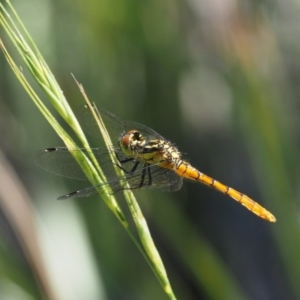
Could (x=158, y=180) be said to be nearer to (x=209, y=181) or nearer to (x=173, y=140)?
(x=209, y=181)

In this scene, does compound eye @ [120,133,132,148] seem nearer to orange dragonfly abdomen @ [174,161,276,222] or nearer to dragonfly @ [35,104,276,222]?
dragonfly @ [35,104,276,222]

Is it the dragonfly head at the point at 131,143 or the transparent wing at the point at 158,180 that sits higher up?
the dragonfly head at the point at 131,143

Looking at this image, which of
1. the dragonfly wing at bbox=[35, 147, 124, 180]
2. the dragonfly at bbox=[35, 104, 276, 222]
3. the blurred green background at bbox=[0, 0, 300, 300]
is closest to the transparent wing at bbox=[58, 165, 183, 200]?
the dragonfly at bbox=[35, 104, 276, 222]

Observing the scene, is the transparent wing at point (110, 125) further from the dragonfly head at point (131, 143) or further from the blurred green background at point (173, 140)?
the blurred green background at point (173, 140)

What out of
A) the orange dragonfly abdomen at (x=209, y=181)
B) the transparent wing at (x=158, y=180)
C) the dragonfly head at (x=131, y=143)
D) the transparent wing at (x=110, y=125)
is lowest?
the orange dragonfly abdomen at (x=209, y=181)

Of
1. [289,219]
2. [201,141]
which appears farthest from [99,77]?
[289,219]

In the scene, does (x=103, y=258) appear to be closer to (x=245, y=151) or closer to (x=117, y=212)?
(x=245, y=151)

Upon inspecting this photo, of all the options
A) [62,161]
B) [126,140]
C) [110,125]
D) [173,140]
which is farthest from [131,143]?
[173,140]

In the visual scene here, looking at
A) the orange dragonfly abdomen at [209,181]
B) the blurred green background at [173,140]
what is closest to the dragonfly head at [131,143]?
the orange dragonfly abdomen at [209,181]
